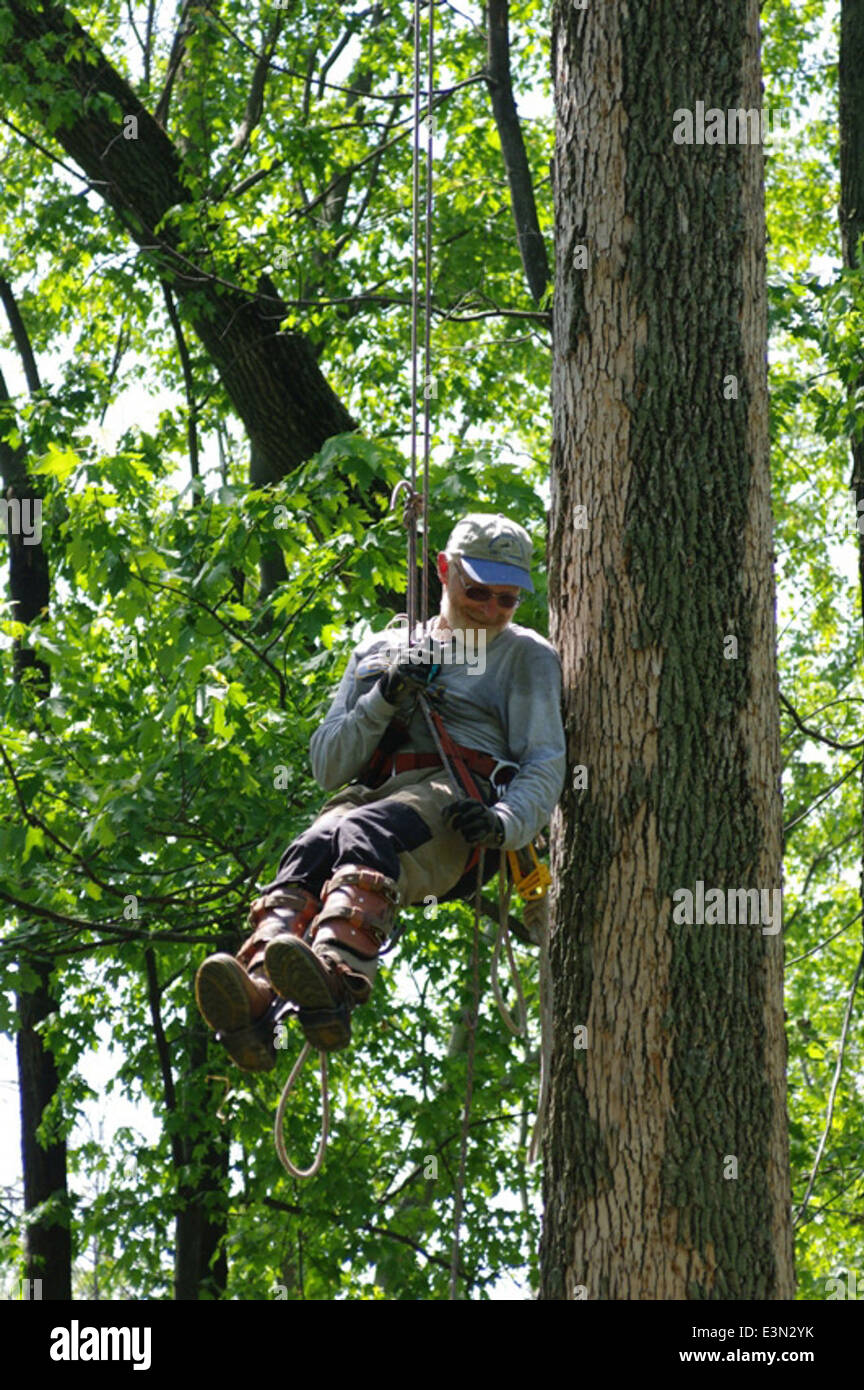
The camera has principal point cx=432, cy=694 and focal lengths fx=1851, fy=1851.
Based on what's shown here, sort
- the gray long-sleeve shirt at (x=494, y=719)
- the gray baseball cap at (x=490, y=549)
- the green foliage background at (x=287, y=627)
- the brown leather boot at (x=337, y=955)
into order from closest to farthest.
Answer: the brown leather boot at (x=337, y=955)
the gray long-sleeve shirt at (x=494, y=719)
the gray baseball cap at (x=490, y=549)
the green foliage background at (x=287, y=627)

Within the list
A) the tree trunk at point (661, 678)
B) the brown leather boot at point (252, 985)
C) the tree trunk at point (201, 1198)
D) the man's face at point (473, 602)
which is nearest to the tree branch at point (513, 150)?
the tree trunk at point (661, 678)

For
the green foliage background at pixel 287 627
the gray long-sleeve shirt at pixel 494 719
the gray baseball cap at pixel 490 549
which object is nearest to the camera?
the gray long-sleeve shirt at pixel 494 719

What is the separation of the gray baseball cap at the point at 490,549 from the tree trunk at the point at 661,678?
4.7 inches

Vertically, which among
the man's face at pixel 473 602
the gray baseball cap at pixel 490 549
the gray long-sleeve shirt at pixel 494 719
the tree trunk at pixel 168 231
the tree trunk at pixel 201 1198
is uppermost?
the tree trunk at pixel 168 231

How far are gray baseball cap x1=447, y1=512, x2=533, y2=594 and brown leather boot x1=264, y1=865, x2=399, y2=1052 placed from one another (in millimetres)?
899

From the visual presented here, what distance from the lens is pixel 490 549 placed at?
4.87m

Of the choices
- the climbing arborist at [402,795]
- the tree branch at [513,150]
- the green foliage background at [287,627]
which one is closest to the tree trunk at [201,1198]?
the green foliage background at [287,627]

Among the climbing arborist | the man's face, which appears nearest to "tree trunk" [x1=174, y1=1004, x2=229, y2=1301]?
the climbing arborist

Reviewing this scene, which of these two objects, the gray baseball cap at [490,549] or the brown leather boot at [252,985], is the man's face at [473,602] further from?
the brown leather boot at [252,985]

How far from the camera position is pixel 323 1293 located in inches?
436

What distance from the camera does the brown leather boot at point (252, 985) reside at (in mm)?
4207

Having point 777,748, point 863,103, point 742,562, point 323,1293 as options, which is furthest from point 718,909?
point 323,1293

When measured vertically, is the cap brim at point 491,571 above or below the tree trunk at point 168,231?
below

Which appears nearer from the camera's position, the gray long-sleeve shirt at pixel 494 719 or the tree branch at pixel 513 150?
the gray long-sleeve shirt at pixel 494 719
